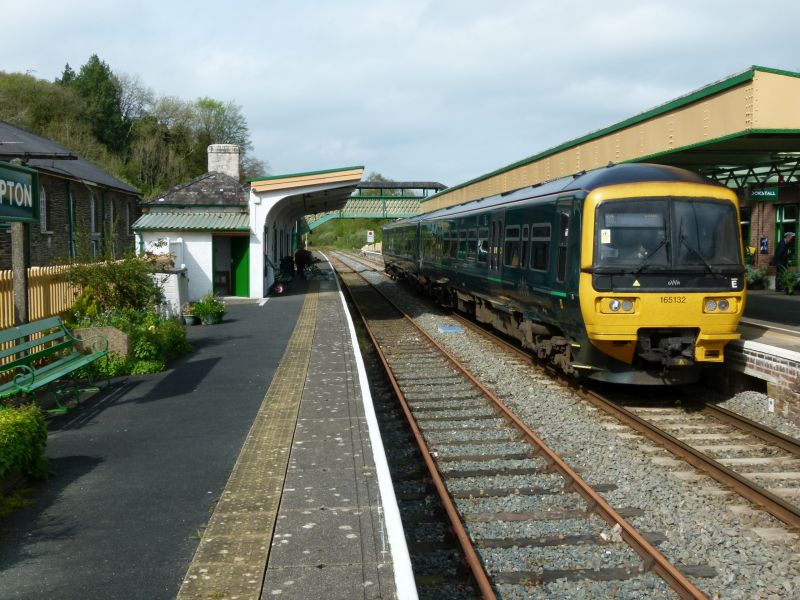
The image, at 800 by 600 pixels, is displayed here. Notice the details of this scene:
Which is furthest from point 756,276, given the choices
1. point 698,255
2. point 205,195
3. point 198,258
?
point 205,195

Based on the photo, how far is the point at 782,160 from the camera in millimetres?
12961

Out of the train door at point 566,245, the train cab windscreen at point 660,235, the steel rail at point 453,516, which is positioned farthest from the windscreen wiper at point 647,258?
the steel rail at point 453,516

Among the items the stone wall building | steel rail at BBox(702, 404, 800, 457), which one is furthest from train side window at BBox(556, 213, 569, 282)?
the stone wall building

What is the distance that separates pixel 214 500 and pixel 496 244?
29.7 feet

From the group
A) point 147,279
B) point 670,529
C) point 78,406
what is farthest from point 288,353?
point 670,529

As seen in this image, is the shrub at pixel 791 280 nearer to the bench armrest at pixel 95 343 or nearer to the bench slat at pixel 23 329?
the bench armrest at pixel 95 343

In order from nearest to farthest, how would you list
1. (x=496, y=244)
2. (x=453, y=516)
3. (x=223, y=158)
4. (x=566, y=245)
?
(x=453, y=516) < (x=566, y=245) < (x=496, y=244) < (x=223, y=158)

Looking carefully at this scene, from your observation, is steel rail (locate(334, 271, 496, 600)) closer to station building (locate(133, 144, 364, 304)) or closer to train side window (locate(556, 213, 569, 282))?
train side window (locate(556, 213, 569, 282))

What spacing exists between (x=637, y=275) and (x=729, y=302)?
1.22 m

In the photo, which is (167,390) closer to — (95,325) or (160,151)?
(95,325)

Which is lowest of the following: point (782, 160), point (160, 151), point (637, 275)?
point (637, 275)

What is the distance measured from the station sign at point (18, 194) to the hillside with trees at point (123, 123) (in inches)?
1659

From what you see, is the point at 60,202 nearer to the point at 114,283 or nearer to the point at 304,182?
the point at 304,182

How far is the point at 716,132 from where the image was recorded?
10.3 meters
